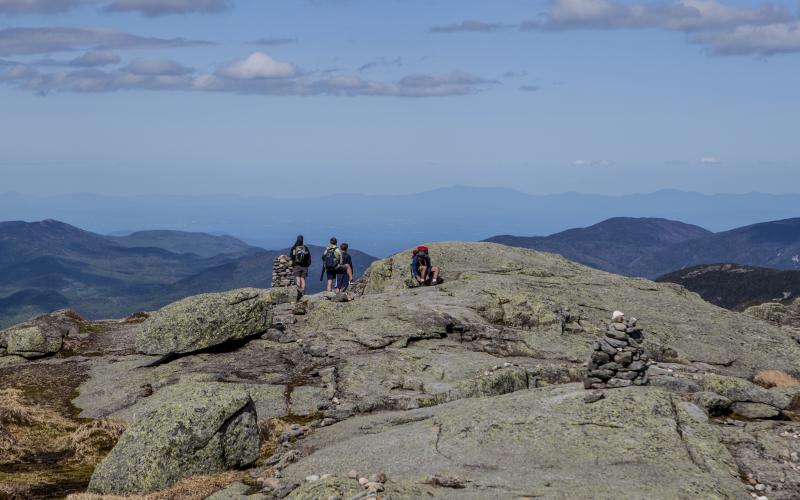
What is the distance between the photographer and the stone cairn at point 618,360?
2469 centimetres

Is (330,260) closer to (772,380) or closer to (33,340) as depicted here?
(33,340)

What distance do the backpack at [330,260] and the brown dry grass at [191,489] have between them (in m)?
28.5

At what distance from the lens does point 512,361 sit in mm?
35406

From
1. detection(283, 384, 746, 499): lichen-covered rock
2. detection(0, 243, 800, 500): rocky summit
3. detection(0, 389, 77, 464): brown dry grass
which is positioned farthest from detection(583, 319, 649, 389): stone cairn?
detection(0, 389, 77, 464): brown dry grass

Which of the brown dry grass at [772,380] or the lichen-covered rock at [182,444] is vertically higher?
the lichen-covered rock at [182,444]

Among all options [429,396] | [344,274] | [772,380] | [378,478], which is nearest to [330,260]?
[344,274]

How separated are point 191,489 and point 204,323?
1697 centimetres

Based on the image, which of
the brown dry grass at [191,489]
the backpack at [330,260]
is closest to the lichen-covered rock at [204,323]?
the backpack at [330,260]

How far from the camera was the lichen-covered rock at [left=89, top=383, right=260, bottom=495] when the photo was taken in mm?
21781

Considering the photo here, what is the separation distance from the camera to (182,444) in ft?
73.5

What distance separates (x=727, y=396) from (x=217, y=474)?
740 inches

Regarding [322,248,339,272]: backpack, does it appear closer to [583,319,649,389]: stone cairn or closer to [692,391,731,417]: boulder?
[583,319,649,389]: stone cairn

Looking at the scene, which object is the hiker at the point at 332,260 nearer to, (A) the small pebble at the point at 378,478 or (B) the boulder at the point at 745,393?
(B) the boulder at the point at 745,393

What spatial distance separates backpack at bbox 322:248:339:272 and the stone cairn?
28.1m
